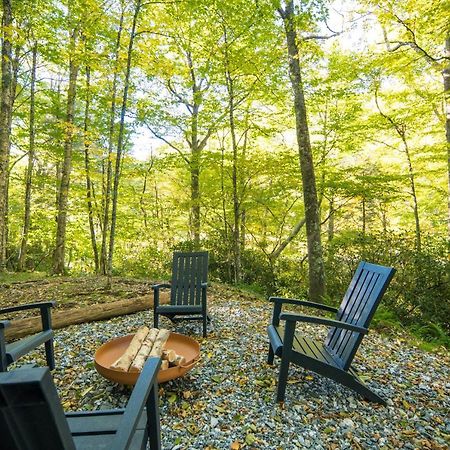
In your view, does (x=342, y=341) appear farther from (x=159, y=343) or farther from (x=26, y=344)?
(x=26, y=344)

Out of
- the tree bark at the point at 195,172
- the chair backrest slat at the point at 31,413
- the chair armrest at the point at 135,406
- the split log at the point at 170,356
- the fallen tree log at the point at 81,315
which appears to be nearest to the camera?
the chair backrest slat at the point at 31,413

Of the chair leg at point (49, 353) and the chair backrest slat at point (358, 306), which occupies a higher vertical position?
the chair backrest slat at point (358, 306)

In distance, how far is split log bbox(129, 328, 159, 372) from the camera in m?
2.46

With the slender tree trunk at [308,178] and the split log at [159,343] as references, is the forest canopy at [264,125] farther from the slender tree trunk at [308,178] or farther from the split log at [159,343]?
the split log at [159,343]

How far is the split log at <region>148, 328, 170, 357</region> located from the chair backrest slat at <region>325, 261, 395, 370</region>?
1.44 meters

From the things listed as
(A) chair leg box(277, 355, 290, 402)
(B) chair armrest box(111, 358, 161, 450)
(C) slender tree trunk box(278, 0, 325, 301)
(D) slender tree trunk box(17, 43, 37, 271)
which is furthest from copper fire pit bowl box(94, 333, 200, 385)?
(D) slender tree trunk box(17, 43, 37, 271)

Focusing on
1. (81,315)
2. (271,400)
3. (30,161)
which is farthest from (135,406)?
(30,161)

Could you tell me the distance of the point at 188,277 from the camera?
13.7 ft

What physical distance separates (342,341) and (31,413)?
2454 mm

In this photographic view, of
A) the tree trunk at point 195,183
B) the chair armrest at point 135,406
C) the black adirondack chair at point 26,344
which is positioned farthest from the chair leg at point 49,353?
the tree trunk at point 195,183

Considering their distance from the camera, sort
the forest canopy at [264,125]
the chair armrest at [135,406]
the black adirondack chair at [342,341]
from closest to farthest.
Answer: the chair armrest at [135,406] < the black adirondack chair at [342,341] < the forest canopy at [264,125]

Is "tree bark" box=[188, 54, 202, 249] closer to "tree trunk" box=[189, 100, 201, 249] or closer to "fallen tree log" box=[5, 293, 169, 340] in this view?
"tree trunk" box=[189, 100, 201, 249]

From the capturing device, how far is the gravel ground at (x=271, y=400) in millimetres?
2080

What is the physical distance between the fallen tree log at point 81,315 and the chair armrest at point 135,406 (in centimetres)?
257
